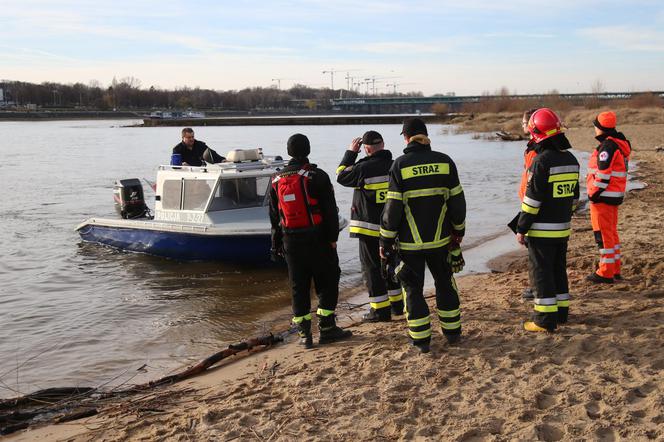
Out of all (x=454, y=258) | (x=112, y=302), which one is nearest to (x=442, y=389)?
(x=454, y=258)

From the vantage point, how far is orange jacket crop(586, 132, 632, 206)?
7359mm

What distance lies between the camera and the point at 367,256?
22.3 ft

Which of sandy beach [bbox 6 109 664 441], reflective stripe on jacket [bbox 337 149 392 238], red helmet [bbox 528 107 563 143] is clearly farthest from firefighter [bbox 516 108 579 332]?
reflective stripe on jacket [bbox 337 149 392 238]

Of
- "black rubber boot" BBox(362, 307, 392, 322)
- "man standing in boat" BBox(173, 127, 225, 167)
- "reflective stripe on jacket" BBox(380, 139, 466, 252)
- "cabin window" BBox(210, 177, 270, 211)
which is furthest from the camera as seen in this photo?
"man standing in boat" BBox(173, 127, 225, 167)

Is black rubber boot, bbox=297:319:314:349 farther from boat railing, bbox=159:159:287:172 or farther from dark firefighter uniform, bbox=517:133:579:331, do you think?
boat railing, bbox=159:159:287:172

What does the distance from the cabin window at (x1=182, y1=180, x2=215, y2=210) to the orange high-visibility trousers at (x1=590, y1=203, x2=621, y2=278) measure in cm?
659

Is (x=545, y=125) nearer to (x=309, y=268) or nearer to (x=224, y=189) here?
(x=309, y=268)

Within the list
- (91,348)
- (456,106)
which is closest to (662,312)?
(91,348)

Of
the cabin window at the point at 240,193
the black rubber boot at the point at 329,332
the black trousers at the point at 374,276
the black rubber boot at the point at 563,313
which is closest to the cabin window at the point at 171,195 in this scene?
the cabin window at the point at 240,193

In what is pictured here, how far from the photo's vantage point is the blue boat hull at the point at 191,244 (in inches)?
440

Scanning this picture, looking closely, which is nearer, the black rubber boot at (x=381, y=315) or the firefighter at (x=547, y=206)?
the firefighter at (x=547, y=206)

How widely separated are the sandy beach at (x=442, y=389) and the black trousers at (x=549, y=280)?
0.18 m

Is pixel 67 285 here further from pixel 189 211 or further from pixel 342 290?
pixel 342 290

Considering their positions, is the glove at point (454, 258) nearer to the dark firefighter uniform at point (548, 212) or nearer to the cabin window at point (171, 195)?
the dark firefighter uniform at point (548, 212)
